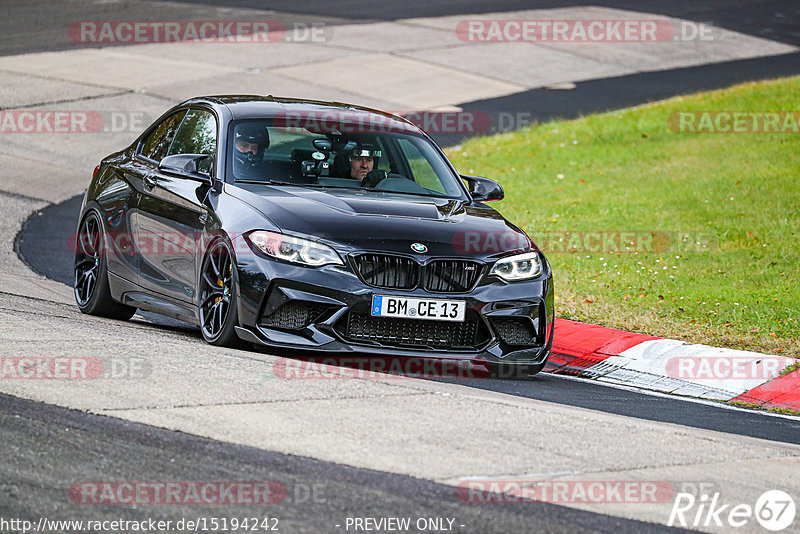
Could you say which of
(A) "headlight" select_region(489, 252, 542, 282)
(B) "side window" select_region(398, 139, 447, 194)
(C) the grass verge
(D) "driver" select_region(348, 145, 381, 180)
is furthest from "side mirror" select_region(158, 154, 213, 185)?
(C) the grass verge

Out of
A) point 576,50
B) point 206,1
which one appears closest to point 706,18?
point 576,50

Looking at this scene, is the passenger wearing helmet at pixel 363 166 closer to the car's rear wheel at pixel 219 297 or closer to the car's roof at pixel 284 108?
the car's roof at pixel 284 108

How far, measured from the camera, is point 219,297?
26.0 feet

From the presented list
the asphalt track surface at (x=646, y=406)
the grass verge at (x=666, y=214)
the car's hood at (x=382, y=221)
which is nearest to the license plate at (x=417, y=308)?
the car's hood at (x=382, y=221)

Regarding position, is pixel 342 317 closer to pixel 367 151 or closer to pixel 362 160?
pixel 362 160

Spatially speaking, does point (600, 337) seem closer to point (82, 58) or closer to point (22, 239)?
point (22, 239)

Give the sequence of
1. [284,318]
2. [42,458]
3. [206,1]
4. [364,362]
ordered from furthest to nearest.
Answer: [206,1]
[364,362]
[284,318]
[42,458]

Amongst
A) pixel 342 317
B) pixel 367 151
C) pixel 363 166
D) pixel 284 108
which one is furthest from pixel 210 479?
pixel 284 108

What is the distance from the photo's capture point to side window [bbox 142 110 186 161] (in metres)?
9.45

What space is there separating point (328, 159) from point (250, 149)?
538 millimetres

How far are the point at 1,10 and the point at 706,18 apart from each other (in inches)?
712

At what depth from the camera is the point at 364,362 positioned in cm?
802

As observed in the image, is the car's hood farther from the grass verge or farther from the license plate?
the grass verge

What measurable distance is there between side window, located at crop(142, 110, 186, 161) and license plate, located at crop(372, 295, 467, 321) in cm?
274
